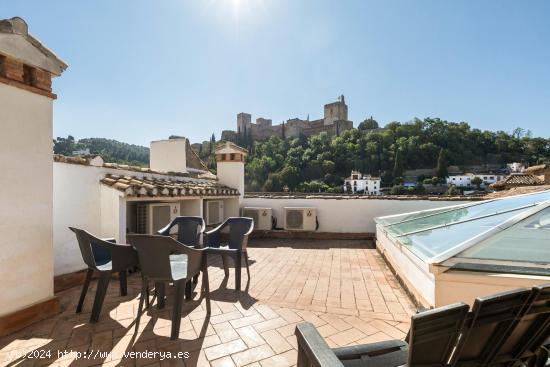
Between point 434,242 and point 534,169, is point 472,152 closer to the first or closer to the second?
point 534,169

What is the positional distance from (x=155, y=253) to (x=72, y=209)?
2.66 meters

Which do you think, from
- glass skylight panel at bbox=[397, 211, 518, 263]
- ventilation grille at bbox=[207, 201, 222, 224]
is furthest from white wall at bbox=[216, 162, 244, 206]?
glass skylight panel at bbox=[397, 211, 518, 263]

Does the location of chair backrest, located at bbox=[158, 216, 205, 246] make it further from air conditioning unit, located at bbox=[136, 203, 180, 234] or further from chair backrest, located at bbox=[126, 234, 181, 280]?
chair backrest, located at bbox=[126, 234, 181, 280]

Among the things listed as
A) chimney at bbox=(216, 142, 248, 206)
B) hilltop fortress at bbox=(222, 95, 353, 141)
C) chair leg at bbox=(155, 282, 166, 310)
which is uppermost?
hilltop fortress at bbox=(222, 95, 353, 141)

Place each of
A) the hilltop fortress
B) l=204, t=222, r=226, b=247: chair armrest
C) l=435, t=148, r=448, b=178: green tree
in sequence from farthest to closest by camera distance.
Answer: the hilltop fortress
l=435, t=148, r=448, b=178: green tree
l=204, t=222, r=226, b=247: chair armrest

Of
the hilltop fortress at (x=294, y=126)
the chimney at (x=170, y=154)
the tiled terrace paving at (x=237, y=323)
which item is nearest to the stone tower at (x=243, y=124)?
the hilltop fortress at (x=294, y=126)

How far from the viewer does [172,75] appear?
7719 millimetres

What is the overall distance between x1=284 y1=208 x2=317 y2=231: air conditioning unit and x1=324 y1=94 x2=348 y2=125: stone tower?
67.5 m

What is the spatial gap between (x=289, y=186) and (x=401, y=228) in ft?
151

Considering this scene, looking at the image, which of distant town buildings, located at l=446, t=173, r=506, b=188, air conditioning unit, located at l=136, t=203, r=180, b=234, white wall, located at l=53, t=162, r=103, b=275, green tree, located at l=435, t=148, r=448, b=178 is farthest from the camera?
green tree, located at l=435, t=148, r=448, b=178

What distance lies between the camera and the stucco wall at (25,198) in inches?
99.2

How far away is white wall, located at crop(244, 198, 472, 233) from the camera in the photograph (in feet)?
25.1

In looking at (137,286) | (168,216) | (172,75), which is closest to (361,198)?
(168,216)

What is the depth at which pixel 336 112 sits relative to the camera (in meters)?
71.9
